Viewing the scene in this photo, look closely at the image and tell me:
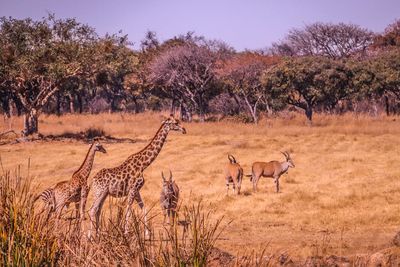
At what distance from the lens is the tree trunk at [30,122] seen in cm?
3488

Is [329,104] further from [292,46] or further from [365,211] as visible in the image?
[365,211]

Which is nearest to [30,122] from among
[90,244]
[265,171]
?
[265,171]

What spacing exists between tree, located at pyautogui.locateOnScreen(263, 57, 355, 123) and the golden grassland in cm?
→ 171

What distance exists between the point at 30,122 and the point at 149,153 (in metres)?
23.0

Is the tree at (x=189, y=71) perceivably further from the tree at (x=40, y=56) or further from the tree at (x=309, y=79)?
the tree at (x=40, y=56)

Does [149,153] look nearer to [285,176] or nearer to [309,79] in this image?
[285,176]

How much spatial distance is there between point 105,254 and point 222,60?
44975 millimetres

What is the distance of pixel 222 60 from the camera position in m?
50.9

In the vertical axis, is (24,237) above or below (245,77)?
below

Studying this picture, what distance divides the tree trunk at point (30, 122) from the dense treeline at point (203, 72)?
5cm

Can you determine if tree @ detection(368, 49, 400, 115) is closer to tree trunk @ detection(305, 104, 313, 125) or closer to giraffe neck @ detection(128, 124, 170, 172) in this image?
tree trunk @ detection(305, 104, 313, 125)

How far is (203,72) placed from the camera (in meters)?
49.6

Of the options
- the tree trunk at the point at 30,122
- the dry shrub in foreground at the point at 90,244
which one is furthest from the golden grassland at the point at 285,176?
the dry shrub in foreground at the point at 90,244

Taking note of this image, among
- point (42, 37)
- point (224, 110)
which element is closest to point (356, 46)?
point (224, 110)
